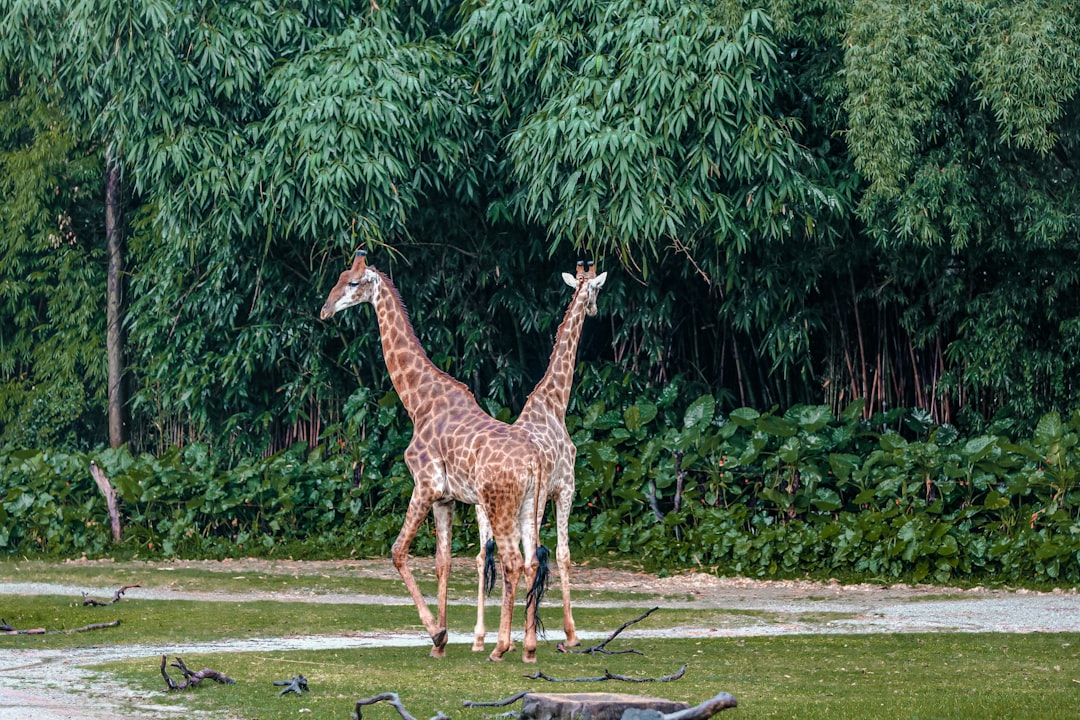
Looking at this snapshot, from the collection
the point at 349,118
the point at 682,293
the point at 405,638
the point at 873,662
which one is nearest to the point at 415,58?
the point at 349,118

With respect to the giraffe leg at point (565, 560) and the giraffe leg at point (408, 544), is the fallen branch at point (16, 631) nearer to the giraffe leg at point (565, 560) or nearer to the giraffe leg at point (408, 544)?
the giraffe leg at point (408, 544)

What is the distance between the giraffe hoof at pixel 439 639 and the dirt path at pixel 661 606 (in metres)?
0.94

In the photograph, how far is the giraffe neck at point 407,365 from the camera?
9789 mm

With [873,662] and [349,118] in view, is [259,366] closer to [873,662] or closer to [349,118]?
[349,118]

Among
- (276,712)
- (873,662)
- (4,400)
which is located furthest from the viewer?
(4,400)

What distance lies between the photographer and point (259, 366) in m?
16.6

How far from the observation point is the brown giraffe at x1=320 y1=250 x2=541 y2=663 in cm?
874

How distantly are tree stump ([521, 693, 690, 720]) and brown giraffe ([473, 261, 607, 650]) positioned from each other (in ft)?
9.32

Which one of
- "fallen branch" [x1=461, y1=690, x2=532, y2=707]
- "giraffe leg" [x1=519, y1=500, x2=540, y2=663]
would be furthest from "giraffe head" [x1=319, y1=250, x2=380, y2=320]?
"fallen branch" [x1=461, y1=690, x2=532, y2=707]

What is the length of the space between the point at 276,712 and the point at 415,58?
27.0 ft

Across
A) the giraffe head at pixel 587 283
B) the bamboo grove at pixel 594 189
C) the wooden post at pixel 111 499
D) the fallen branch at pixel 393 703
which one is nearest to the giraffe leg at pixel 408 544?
the giraffe head at pixel 587 283

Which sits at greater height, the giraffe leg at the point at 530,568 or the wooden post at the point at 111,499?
the wooden post at the point at 111,499

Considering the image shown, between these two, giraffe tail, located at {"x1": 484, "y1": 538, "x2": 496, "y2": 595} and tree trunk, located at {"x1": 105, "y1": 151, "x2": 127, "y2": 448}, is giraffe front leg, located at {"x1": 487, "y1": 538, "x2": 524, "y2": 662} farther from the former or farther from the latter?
tree trunk, located at {"x1": 105, "y1": 151, "x2": 127, "y2": 448}

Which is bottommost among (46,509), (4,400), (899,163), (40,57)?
(46,509)
